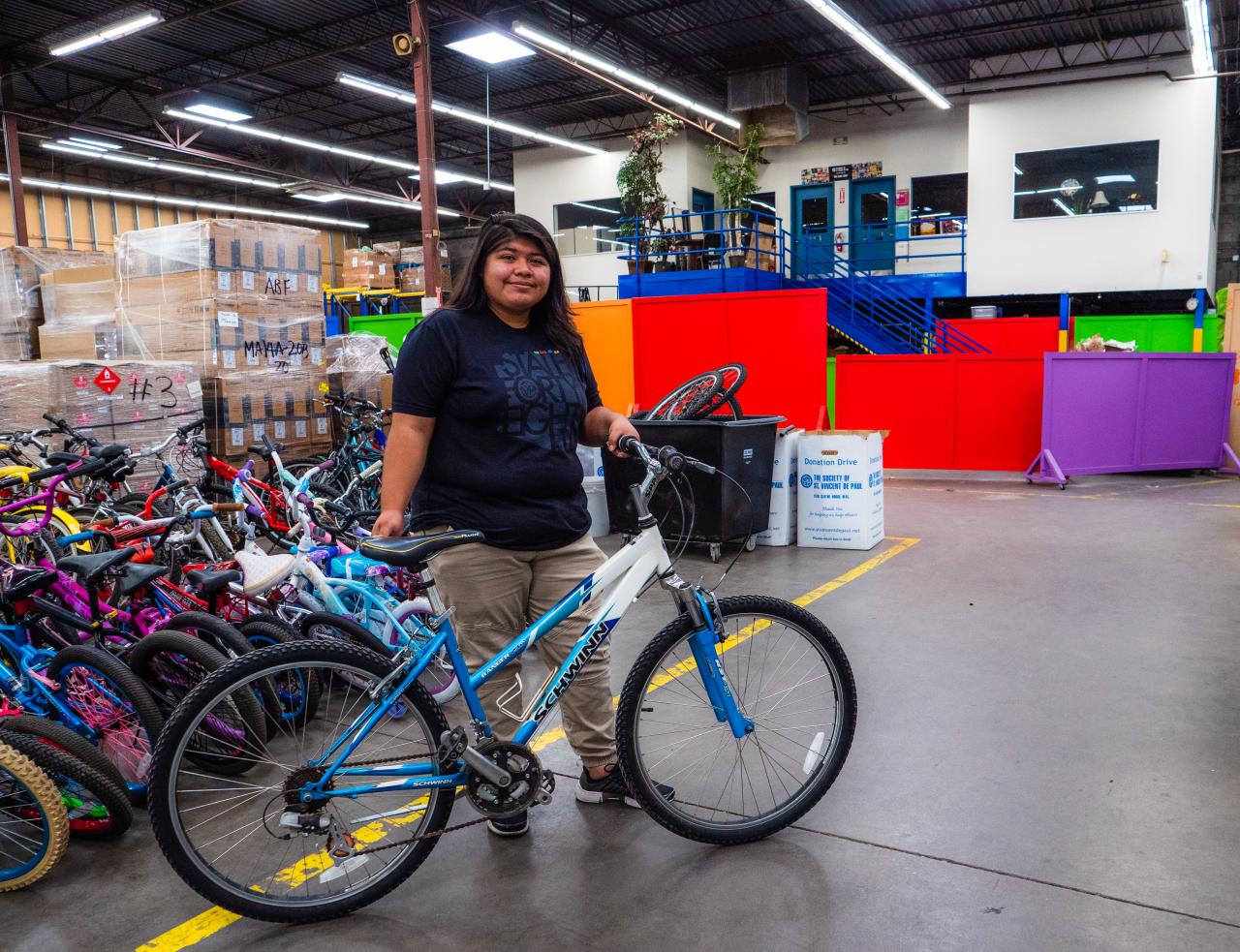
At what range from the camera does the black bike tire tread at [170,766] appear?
6.82 ft

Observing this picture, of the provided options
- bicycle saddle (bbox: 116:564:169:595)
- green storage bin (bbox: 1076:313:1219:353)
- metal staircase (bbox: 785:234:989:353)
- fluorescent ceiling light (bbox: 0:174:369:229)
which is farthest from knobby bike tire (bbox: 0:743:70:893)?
fluorescent ceiling light (bbox: 0:174:369:229)

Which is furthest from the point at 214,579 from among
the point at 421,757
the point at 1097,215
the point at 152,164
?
the point at 152,164

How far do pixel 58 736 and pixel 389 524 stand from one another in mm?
1138

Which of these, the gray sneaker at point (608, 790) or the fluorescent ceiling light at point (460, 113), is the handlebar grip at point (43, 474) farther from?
the fluorescent ceiling light at point (460, 113)

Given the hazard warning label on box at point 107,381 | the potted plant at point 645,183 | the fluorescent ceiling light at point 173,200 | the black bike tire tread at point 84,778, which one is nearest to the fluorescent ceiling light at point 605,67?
the potted plant at point 645,183

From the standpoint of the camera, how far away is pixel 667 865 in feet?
8.26

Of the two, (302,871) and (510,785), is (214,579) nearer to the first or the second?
(302,871)

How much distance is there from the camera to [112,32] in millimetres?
11734

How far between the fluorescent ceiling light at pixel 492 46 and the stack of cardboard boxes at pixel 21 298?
19.1 ft

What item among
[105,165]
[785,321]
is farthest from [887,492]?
[105,165]

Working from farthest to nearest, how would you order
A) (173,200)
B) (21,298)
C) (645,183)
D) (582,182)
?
(173,200), (582,182), (645,183), (21,298)

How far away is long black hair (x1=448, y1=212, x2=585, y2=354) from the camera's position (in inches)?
99.4

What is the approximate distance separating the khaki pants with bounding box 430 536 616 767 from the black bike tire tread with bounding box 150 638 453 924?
0.29 meters

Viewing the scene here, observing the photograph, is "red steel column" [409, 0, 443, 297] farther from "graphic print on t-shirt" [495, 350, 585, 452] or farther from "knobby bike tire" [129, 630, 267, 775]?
"graphic print on t-shirt" [495, 350, 585, 452]
